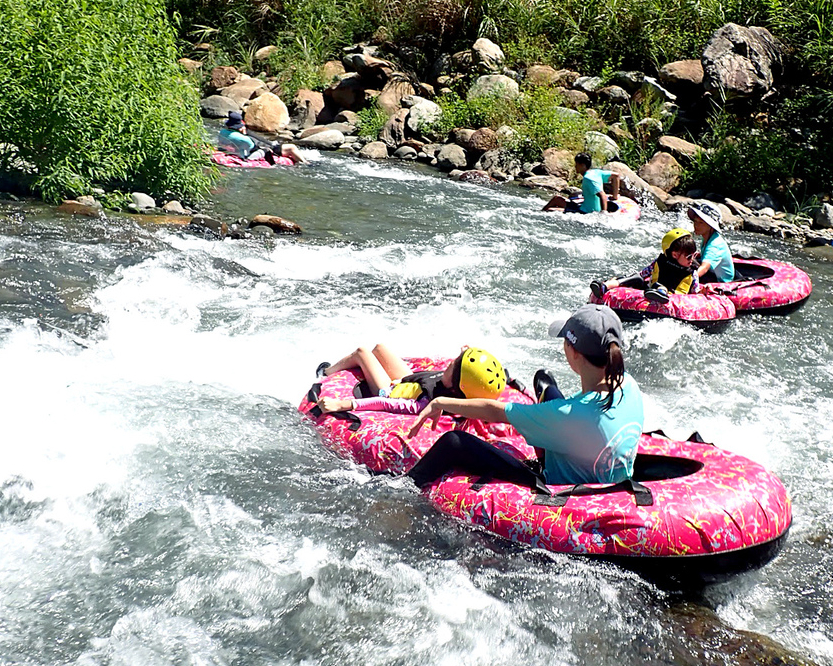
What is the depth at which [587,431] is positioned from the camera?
13.1 ft

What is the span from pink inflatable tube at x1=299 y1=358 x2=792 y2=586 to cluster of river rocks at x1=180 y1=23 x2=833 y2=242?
382 inches

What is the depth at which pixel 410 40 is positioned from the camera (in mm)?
21047

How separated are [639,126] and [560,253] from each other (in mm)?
6900

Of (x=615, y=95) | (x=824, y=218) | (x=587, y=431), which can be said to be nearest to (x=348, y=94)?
(x=615, y=95)

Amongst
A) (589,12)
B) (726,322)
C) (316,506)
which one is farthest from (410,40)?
(316,506)

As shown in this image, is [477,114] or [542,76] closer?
[477,114]

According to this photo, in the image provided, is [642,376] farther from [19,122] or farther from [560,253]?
[19,122]

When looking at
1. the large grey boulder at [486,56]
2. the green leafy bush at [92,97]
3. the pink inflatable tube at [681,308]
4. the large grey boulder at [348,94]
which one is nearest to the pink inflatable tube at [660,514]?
the pink inflatable tube at [681,308]

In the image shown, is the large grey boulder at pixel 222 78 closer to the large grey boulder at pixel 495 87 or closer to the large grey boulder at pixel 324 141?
the large grey boulder at pixel 324 141

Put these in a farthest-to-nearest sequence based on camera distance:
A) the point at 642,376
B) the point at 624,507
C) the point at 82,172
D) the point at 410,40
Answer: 1. the point at 410,40
2. the point at 82,172
3. the point at 642,376
4. the point at 624,507

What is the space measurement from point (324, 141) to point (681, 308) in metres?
10.7

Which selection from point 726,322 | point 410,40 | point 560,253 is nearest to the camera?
point 726,322

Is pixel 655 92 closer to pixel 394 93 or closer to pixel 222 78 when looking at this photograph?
pixel 394 93

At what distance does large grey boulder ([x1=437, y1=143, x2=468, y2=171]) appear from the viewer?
51.5 feet
